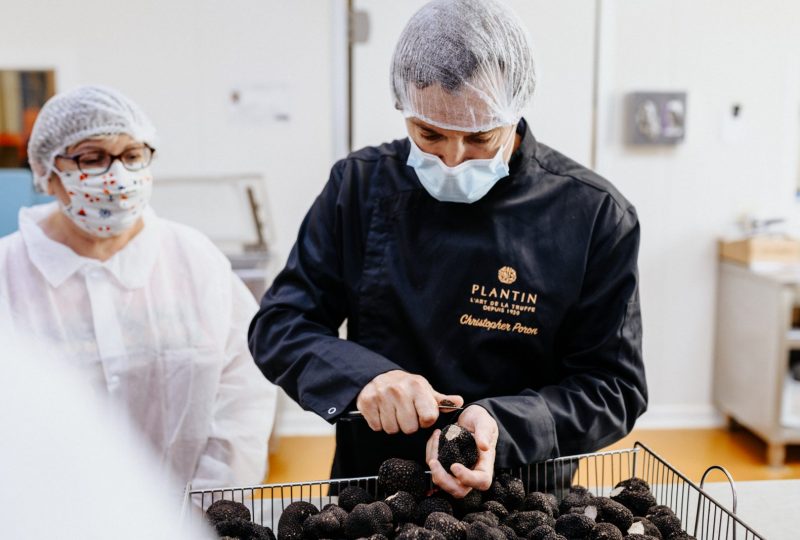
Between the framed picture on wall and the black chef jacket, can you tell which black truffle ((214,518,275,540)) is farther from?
the framed picture on wall

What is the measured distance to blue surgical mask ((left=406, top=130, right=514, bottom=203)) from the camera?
1.18 meters

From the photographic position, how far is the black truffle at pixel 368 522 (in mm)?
916

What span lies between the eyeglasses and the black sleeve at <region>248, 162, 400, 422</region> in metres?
0.58

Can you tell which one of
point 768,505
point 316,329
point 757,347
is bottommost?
point 757,347

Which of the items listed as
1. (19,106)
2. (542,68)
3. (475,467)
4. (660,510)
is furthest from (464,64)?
(19,106)

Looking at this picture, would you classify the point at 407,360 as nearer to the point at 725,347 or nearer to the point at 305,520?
the point at 305,520

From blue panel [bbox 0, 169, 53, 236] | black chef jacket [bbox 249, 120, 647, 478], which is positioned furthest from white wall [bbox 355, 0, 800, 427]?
black chef jacket [bbox 249, 120, 647, 478]

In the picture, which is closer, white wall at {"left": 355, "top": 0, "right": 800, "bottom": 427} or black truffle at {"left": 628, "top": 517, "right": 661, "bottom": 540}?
black truffle at {"left": 628, "top": 517, "right": 661, "bottom": 540}

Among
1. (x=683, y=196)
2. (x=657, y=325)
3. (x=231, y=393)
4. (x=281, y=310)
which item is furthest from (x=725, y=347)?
(x=281, y=310)

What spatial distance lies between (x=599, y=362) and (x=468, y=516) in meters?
0.36

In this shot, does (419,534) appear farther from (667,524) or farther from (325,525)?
(667,524)

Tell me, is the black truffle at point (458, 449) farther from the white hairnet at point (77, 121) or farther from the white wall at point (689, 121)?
the white wall at point (689, 121)

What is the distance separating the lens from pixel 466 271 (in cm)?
122

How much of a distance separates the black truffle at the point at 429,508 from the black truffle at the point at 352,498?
2.8 inches
